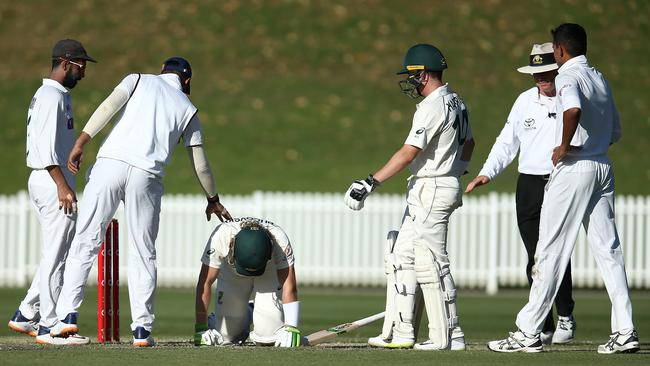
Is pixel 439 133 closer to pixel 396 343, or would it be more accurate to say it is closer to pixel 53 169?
pixel 396 343

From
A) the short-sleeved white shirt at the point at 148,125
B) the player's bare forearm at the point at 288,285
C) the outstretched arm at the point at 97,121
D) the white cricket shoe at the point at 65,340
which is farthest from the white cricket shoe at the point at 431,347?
the outstretched arm at the point at 97,121

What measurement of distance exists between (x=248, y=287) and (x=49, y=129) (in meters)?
1.88

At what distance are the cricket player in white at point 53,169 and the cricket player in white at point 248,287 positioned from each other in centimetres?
108

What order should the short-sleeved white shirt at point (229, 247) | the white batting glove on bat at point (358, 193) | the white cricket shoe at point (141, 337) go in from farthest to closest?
the short-sleeved white shirt at point (229, 247)
the white cricket shoe at point (141, 337)
the white batting glove on bat at point (358, 193)

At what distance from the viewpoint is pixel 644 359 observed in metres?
8.27

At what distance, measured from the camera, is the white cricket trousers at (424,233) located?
8828 millimetres

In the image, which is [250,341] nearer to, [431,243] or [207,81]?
[431,243]

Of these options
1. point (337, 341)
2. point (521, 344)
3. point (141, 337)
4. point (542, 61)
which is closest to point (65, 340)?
point (141, 337)

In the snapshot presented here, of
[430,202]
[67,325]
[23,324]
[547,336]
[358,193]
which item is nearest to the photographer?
[358,193]

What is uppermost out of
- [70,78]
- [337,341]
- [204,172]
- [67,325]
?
[70,78]

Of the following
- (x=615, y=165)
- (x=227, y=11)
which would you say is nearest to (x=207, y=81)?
(x=227, y=11)

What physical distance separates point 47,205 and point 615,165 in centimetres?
2290

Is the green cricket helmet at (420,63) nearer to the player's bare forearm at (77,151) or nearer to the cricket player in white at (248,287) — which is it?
the cricket player in white at (248,287)

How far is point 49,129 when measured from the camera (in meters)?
9.26
